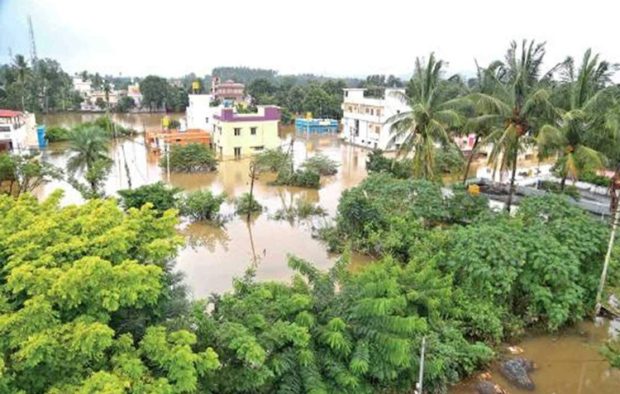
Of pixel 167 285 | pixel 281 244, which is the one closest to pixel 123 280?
pixel 167 285

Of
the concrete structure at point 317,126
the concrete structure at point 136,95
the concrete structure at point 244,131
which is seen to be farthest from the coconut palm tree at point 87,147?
the concrete structure at point 136,95

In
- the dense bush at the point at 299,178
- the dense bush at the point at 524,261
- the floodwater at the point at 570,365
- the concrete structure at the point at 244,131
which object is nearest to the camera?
the floodwater at the point at 570,365

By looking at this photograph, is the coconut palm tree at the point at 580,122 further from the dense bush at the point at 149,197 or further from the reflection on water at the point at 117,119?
the reflection on water at the point at 117,119

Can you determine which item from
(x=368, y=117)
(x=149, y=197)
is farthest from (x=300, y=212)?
(x=368, y=117)

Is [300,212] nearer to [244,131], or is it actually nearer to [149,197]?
[149,197]

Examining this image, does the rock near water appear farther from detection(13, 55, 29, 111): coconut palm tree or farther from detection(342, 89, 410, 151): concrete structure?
detection(13, 55, 29, 111): coconut palm tree

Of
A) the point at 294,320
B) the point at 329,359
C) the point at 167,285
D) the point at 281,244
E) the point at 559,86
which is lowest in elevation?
the point at 281,244

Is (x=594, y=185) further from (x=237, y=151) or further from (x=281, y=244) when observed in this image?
(x=237, y=151)
